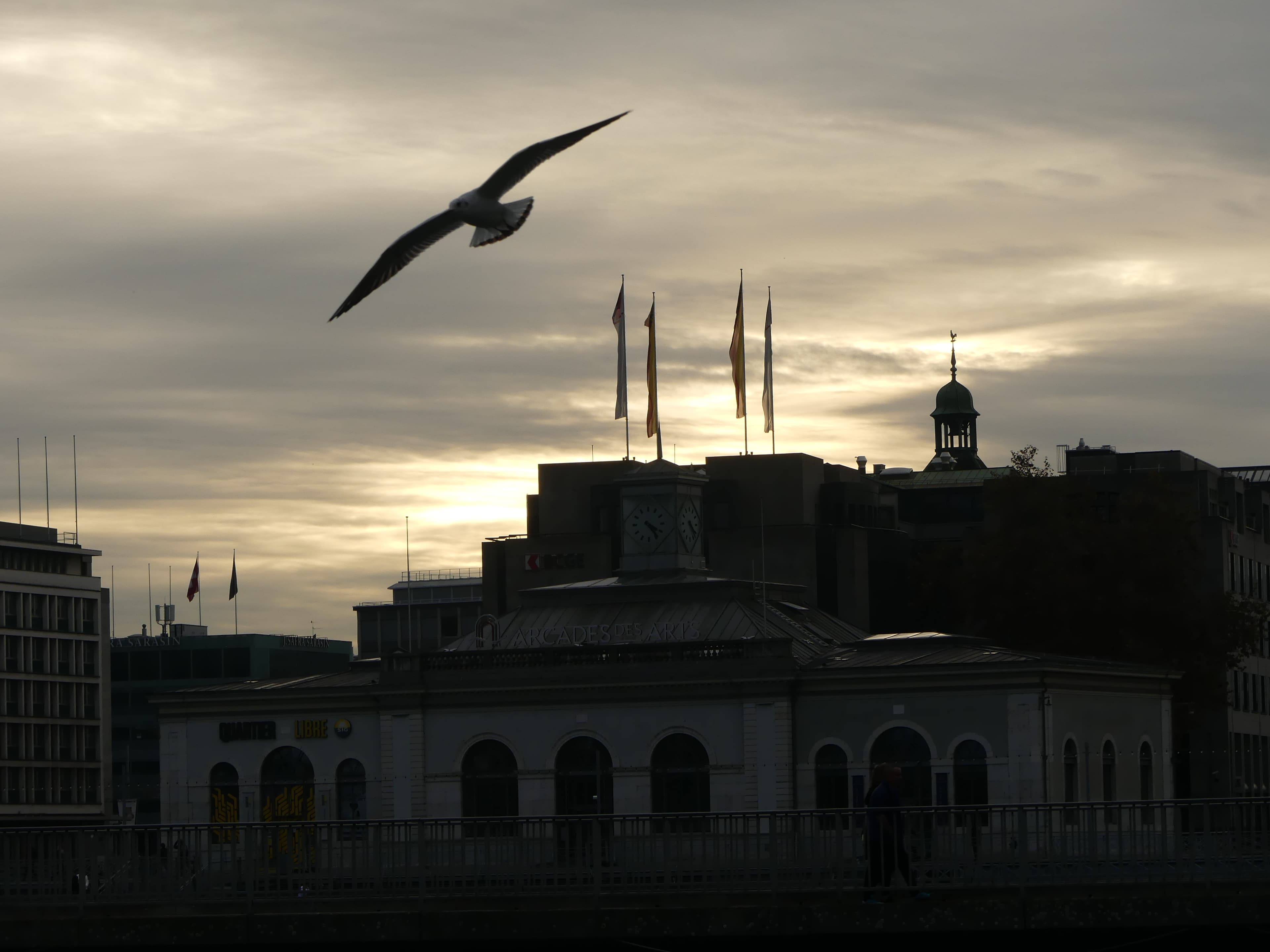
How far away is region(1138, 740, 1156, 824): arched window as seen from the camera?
76312 mm

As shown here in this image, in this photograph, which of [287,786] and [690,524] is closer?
[287,786]

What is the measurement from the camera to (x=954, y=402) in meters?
185

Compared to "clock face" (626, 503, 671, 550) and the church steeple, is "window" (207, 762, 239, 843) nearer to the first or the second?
"clock face" (626, 503, 671, 550)

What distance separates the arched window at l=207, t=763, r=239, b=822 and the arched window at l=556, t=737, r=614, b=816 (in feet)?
34.2

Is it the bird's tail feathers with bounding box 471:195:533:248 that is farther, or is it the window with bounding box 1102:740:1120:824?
the window with bounding box 1102:740:1120:824

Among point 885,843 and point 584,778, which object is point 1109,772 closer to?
point 584,778

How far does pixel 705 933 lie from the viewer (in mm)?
35000

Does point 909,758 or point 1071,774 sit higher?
point 909,758

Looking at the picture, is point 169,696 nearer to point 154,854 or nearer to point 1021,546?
point 1021,546

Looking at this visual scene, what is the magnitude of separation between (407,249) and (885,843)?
1050 centimetres

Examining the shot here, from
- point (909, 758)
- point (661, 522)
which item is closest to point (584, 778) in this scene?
point (909, 758)

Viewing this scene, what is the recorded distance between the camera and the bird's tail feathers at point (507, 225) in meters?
30.9

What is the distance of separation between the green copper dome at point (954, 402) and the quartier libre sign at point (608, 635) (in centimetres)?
10810

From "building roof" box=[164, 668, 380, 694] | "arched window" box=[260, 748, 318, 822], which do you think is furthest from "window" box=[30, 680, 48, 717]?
"arched window" box=[260, 748, 318, 822]
